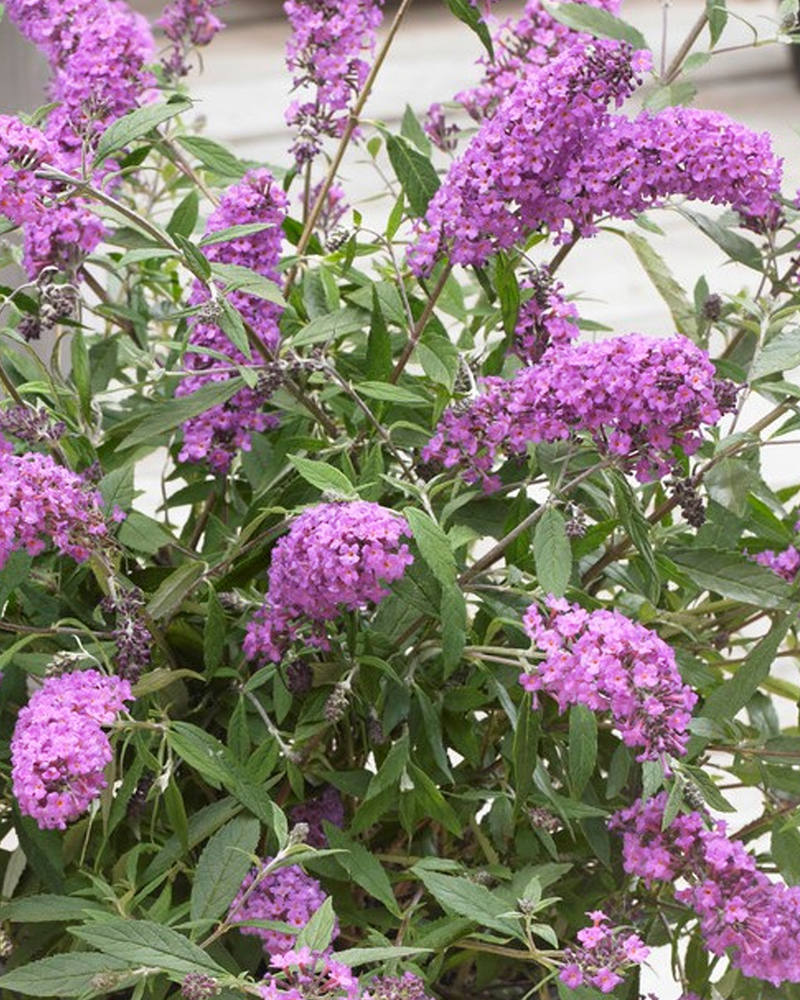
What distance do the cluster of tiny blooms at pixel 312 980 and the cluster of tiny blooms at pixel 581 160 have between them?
34cm

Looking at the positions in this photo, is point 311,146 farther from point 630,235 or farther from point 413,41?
point 413,41

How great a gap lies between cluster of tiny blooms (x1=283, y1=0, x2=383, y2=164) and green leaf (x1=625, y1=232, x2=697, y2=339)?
17 centimetres

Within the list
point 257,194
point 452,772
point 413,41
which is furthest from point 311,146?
point 413,41

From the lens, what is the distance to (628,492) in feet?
2.66

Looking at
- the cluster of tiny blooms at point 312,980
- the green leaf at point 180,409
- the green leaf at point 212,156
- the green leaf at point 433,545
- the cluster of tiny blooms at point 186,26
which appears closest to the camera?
the cluster of tiny blooms at point 312,980

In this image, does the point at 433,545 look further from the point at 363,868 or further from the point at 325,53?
the point at 325,53

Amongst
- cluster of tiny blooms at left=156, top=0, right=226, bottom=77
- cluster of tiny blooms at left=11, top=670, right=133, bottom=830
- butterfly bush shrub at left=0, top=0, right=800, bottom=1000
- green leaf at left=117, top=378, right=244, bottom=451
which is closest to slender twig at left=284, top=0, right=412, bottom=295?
butterfly bush shrub at left=0, top=0, right=800, bottom=1000

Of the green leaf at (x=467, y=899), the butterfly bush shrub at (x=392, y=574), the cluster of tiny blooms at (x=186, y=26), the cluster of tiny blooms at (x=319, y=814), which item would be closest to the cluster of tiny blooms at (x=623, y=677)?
the butterfly bush shrub at (x=392, y=574)

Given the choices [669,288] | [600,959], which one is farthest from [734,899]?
[669,288]

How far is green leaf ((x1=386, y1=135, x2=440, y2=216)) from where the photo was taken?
0.95 metres

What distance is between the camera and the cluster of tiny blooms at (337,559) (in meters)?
0.73

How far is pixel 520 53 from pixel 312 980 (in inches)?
23.1

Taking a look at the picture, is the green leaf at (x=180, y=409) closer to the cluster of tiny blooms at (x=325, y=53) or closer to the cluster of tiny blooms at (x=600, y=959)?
the cluster of tiny blooms at (x=325, y=53)

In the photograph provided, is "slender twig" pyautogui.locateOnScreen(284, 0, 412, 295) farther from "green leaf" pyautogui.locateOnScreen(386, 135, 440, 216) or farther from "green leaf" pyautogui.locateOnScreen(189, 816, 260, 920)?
"green leaf" pyautogui.locateOnScreen(189, 816, 260, 920)
